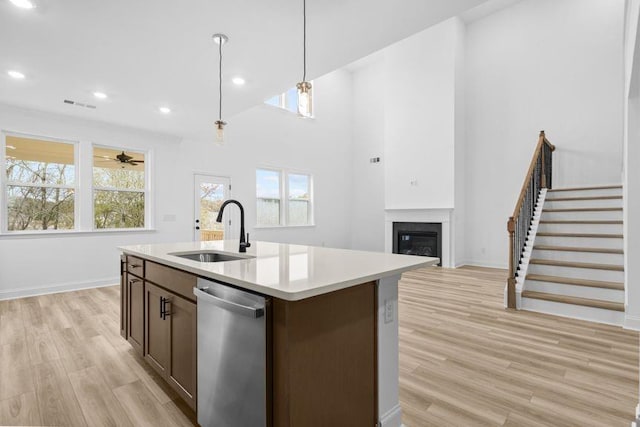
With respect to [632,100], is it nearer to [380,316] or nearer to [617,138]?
[380,316]

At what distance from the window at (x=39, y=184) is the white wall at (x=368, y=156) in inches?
252

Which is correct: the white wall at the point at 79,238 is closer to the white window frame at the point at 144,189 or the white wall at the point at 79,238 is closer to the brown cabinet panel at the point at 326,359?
the white window frame at the point at 144,189

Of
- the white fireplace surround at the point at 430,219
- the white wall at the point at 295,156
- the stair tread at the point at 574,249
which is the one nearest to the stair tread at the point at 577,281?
the stair tread at the point at 574,249

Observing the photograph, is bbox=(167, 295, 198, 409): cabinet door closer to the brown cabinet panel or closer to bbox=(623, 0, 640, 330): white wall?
the brown cabinet panel

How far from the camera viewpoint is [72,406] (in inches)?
75.8

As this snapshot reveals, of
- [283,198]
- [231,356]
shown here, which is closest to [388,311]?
[231,356]

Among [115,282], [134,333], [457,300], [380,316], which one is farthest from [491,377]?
[115,282]

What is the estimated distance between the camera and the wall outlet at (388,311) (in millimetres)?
1622

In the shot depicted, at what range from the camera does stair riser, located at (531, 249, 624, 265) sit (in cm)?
376

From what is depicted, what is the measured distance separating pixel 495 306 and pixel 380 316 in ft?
9.62

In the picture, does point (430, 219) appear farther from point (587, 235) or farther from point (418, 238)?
point (587, 235)

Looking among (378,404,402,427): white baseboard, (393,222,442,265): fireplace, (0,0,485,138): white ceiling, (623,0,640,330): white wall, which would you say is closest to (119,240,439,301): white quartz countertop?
(378,404,402,427): white baseboard

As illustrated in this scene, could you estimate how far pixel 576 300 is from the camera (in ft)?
11.5

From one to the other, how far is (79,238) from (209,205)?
84.6 inches
